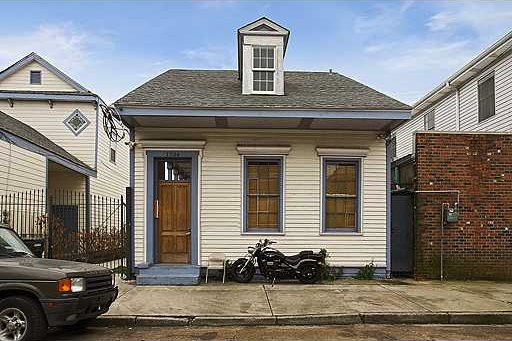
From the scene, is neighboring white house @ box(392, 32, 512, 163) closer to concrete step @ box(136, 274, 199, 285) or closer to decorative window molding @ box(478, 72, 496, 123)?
decorative window molding @ box(478, 72, 496, 123)

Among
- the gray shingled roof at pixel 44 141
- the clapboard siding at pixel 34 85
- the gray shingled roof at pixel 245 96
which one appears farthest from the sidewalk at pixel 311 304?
the clapboard siding at pixel 34 85

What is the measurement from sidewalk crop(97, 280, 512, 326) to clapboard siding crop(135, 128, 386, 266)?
1198 millimetres

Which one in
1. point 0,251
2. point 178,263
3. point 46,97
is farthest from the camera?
point 46,97

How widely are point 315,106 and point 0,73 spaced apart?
51.5 ft

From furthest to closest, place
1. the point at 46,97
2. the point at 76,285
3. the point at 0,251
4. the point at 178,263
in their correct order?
the point at 46,97 → the point at 178,263 → the point at 0,251 → the point at 76,285

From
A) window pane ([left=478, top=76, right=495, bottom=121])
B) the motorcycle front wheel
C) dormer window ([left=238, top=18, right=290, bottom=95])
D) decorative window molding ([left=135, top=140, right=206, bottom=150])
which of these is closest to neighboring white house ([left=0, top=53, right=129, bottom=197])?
decorative window molding ([left=135, top=140, right=206, bottom=150])

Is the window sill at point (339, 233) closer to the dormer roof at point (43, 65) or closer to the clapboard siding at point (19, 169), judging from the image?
the clapboard siding at point (19, 169)

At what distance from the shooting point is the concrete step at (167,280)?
12195 millimetres

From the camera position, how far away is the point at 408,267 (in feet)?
45.3

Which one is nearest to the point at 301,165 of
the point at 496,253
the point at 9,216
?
the point at 496,253

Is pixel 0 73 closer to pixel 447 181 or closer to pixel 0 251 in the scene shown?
pixel 0 251

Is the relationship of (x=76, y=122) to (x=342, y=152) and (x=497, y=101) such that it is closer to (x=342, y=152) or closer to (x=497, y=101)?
(x=342, y=152)

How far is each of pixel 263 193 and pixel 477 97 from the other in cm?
1045

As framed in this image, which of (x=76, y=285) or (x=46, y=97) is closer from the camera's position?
(x=76, y=285)
